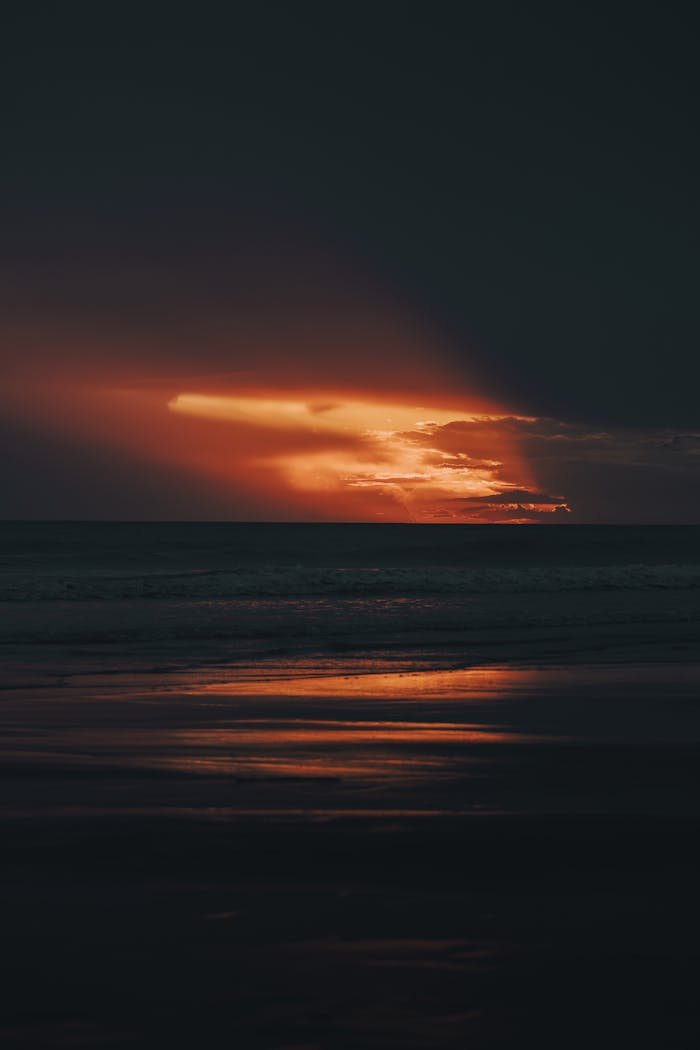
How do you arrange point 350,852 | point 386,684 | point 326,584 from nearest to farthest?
1. point 350,852
2. point 386,684
3. point 326,584

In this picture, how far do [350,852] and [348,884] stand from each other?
51 cm

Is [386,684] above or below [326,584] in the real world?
below

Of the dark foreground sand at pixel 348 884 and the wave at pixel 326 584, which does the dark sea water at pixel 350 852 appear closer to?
the dark foreground sand at pixel 348 884

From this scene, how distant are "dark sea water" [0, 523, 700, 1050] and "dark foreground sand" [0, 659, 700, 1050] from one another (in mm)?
16

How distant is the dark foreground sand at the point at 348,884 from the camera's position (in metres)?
3.88

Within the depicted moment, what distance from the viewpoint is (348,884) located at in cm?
514

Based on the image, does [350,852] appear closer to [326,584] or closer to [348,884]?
[348,884]

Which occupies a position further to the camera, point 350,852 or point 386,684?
point 386,684

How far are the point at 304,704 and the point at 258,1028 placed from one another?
7.00m

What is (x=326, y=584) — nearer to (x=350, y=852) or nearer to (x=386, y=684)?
(x=386, y=684)

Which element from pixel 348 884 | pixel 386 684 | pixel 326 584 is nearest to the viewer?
pixel 348 884

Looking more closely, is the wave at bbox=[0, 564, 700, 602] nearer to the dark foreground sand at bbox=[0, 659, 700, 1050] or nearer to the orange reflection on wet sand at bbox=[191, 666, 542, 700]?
the orange reflection on wet sand at bbox=[191, 666, 542, 700]

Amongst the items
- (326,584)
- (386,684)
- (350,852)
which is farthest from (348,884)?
(326,584)

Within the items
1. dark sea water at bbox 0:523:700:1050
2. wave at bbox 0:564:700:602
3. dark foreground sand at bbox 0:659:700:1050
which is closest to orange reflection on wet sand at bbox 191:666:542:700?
dark sea water at bbox 0:523:700:1050
